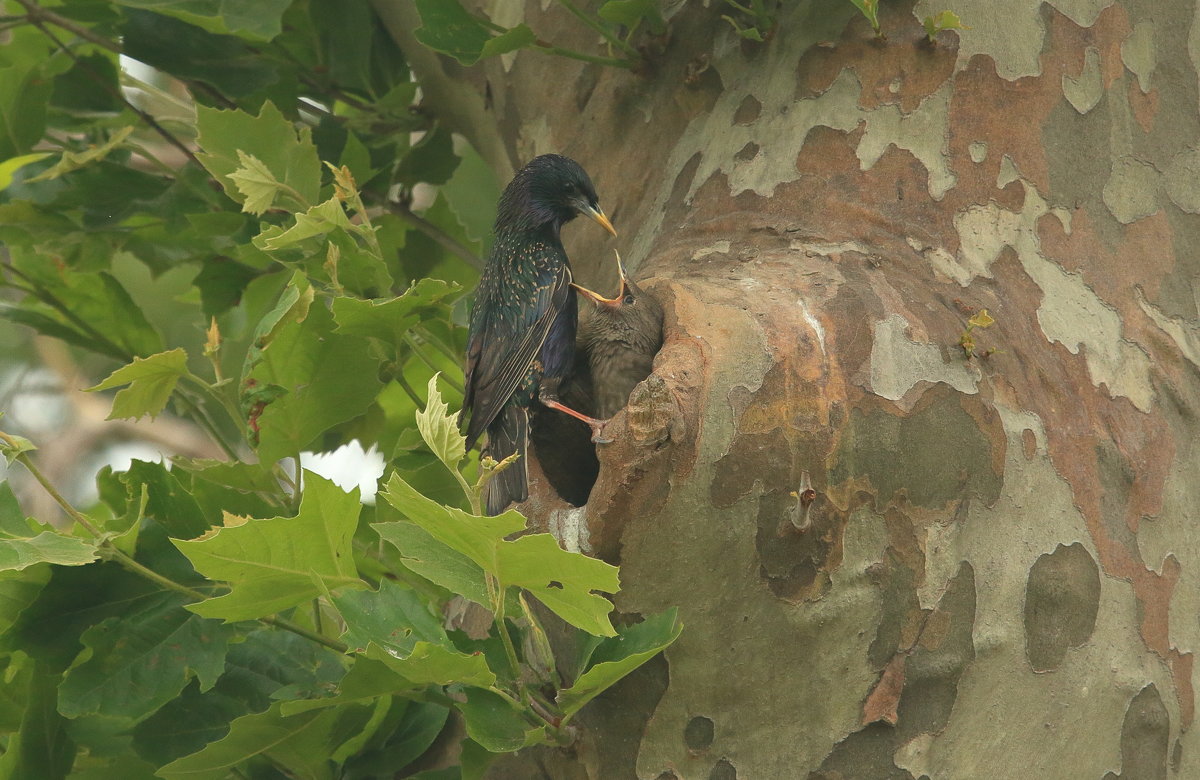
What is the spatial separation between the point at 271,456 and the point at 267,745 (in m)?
0.67

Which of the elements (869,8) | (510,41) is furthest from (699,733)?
(510,41)

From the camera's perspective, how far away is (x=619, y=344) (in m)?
2.79

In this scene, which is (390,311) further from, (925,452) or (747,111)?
(925,452)

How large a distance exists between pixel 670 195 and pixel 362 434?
131 cm

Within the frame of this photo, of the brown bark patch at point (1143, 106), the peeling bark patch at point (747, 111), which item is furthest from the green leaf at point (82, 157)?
the brown bark patch at point (1143, 106)

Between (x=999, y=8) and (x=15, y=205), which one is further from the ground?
(x=999, y=8)

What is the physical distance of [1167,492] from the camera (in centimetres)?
232

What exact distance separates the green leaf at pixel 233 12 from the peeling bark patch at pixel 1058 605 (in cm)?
207

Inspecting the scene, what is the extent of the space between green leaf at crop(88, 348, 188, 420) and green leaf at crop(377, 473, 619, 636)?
0.73m

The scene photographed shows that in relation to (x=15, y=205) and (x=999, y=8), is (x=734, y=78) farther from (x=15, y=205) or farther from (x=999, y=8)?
(x=15, y=205)

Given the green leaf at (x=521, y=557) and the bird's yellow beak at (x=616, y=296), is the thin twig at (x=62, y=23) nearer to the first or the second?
the bird's yellow beak at (x=616, y=296)

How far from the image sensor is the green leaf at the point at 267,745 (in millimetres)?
2064

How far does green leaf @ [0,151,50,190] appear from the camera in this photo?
331cm

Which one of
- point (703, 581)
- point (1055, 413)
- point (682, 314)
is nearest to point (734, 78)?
point (682, 314)
